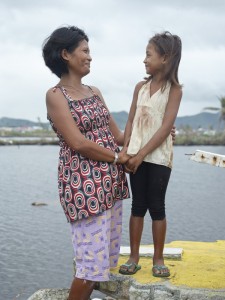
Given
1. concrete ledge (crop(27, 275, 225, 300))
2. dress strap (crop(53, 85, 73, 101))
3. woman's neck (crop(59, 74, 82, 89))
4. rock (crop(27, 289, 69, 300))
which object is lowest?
rock (crop(27, 289, 69, 300))

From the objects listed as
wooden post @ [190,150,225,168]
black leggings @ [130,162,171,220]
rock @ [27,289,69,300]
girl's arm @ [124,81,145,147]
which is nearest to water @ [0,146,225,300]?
rock @ [27,289,69,300]

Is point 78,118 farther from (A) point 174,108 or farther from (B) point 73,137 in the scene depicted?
(A) point 174,108

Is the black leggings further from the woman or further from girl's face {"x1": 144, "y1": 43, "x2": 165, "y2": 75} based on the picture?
girl's face {"x1": 144, "y1": 43, "x2": 165, "y2": 75}

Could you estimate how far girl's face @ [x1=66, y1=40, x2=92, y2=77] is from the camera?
3.56m

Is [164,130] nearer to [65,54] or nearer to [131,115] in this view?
[131,115]

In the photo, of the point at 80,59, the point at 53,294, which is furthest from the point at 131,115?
the point at 53,294

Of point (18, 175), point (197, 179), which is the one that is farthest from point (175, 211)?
point (18, 175)

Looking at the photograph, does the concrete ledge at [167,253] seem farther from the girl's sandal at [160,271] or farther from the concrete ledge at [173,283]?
Result: the girl's sandal at [160,271]

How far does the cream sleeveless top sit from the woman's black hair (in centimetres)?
64

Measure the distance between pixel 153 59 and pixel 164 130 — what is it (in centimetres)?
48

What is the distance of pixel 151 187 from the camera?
12.6 ft

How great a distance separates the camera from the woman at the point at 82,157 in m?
3.47

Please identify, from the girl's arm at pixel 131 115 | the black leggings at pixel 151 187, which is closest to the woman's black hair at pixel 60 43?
the girl's arm at pixel 131 115

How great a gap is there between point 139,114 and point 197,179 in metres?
26.8
